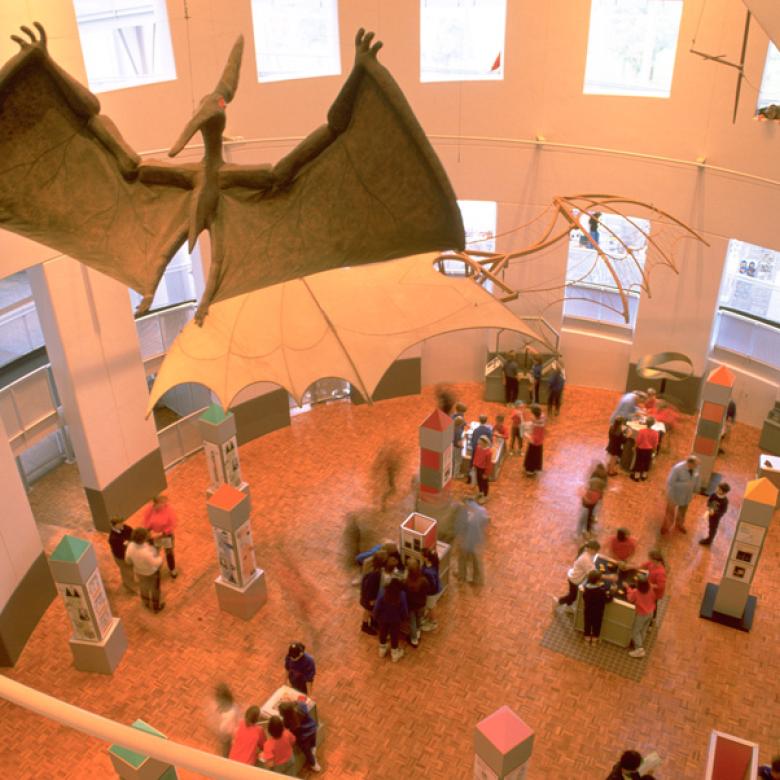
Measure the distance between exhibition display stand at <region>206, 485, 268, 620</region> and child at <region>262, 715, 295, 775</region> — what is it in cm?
231

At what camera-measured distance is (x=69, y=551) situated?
7793 millimetres

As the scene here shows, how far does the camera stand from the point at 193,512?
11.3 metres

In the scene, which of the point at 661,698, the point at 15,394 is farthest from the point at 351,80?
the point at 15,394

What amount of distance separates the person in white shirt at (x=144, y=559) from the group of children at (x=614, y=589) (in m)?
4.64

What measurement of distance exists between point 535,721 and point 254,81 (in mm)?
9523

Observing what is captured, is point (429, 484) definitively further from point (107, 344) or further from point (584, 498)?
point (107, 344)

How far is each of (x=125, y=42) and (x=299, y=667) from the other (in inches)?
349

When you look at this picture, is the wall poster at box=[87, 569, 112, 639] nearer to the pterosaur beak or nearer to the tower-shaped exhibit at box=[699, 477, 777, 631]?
the pterosaur beak

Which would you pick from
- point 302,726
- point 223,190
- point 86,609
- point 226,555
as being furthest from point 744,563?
point 86,609

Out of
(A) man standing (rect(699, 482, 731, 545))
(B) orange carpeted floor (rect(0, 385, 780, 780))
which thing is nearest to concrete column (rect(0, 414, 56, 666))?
(B) orange carpeted floor (rect(0, 385, 780, 780))

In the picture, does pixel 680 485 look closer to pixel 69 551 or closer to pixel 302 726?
pixel 302 726

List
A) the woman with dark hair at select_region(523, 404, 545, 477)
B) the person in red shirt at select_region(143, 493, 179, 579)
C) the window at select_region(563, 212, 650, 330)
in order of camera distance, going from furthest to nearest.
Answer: the window at select_region(563, 212, 650, 330) → the woman with dark hair at select_region(523, 404, 545, 477) → the person in red shirt at select_region(143, 493, 179, 579)

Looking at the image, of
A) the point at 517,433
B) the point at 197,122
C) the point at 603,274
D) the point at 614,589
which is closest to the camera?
the point at 197,122

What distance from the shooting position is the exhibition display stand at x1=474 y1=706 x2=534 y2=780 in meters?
5.43
